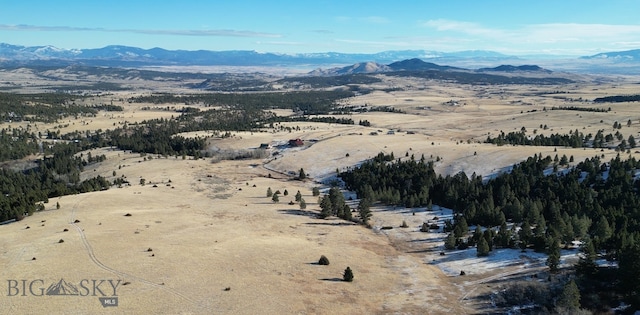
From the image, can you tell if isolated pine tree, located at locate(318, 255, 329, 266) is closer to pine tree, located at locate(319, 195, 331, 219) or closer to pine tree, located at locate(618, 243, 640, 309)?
pine tree, located at locate(319, 195, 331, 219)

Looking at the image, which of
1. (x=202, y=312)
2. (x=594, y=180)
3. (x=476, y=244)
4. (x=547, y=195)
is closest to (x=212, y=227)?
(x=202, y=312)

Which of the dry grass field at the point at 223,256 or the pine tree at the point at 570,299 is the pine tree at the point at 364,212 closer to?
the dry grass field at the point at 223,256

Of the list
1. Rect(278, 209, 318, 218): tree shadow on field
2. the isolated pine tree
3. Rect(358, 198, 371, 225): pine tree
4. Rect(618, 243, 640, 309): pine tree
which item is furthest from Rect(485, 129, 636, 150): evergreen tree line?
the isolated pine tree

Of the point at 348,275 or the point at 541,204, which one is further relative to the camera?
the point at 541,204

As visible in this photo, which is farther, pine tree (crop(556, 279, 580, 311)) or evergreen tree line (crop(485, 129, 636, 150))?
evergreen tree line (crop(485, 129, 636, 150))

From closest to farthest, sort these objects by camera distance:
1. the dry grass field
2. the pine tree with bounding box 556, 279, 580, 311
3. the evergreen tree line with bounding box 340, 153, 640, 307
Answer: the pine tree with bounding box 556, 279, 580, 311, the dry grass field, the evergreen tree line with bounding box 340, 153, 640, 307

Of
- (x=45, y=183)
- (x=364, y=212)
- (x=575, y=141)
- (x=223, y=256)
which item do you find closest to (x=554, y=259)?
(x=364, y=212)

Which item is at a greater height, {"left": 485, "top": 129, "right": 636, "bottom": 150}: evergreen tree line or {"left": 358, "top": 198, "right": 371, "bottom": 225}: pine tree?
{"left": 485, "top": 129, "right": 636, "bottom": 150}: evergreen tree line

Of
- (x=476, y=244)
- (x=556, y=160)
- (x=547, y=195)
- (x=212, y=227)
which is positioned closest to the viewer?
(x=476, y=244)

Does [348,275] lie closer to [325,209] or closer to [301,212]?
[325,209]

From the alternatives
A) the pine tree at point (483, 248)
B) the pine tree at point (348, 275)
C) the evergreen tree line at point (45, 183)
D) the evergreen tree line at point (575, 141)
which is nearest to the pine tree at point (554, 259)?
the pine tree at point (483, 248)

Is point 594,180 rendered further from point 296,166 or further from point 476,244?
point 296,166
